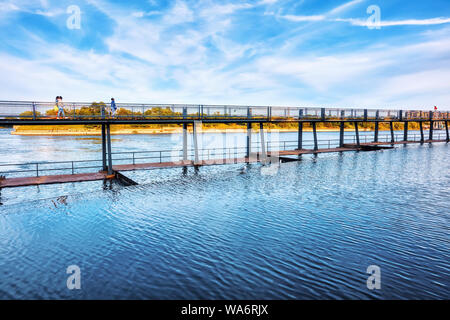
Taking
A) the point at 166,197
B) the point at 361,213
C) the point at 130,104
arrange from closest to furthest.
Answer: the point at 361,213 → the point at 166,197 → the point at 130,104

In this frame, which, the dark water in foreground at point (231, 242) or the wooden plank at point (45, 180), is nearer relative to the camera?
the dark water in foreground at point (231, 242)

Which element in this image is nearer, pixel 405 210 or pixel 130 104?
pixel 405 210

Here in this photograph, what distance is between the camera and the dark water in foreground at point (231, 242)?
22.3ft

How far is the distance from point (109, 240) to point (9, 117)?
43.4ft

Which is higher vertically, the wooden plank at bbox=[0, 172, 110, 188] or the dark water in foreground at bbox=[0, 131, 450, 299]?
the wooden plank at bbox=[0, 172, 110, 188]

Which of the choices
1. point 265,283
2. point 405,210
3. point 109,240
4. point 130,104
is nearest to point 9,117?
point 130,104

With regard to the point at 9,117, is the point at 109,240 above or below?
below

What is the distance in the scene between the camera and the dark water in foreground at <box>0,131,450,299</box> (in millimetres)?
6809

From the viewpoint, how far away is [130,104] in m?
22.2

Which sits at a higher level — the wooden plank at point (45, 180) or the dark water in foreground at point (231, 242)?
the wooden plank at point (45, 180)

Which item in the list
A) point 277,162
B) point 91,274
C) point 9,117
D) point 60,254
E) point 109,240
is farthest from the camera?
point 277,162

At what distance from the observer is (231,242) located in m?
9.41

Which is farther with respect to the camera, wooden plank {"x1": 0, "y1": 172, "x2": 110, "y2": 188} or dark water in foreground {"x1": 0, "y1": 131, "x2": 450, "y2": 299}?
wooden plank {"x1": 0, "y1": 172, "x2": 110, "y2": 188}

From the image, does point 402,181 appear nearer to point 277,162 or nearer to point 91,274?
point 277,162
